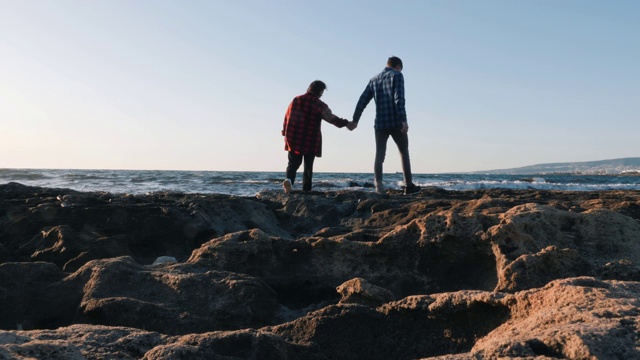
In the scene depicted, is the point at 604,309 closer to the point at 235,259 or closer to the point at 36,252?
the point at 235,259

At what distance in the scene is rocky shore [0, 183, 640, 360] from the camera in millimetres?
1758

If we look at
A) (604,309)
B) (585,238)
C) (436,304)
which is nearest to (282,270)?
(436,304)

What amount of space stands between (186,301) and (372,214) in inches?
116

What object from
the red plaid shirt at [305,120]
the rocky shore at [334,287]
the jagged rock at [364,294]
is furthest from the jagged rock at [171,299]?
the red plaid shirt at [305,120]

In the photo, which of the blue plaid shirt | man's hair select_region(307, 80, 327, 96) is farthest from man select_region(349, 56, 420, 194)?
man's hair select_region(307, 80, 327, 96)

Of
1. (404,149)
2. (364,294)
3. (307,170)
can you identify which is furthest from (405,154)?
(364,294)

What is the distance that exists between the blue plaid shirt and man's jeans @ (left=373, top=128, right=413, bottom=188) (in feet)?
0.34

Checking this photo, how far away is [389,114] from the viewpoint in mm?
7531

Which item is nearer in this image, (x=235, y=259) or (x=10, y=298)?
(x=10, y=298)

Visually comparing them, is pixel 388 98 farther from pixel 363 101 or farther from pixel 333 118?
pixel 333 118

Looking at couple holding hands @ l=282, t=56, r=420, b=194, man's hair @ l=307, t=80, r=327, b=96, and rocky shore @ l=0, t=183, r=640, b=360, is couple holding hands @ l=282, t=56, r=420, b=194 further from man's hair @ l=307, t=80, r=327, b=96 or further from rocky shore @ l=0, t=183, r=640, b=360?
rocky shore @ l=0, t=183, r=640, b=360

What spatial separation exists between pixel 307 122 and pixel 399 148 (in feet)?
3.88

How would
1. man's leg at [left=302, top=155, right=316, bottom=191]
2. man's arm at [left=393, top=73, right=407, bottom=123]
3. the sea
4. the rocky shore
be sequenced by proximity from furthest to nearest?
the sea < man's leg at [left=302, top=155, right=316, bottom=191] < man's arm at [left=393, top=73, right=407, bottom=123] < the rocky shore

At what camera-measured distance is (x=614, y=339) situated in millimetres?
1511
